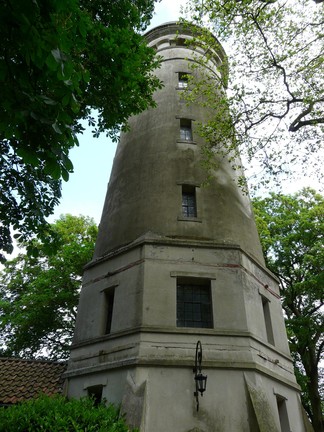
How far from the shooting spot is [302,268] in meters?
20.6

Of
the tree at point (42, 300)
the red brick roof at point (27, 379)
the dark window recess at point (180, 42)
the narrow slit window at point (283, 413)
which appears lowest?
the narrow slit window at point (283, 413)

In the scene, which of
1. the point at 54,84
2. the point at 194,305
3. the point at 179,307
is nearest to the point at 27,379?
the point at 179,307

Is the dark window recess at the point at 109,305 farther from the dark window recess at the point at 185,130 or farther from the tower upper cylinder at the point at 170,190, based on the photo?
the dark window recess at the point at 185,130

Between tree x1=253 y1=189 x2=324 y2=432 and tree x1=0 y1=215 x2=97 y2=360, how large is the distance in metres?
11.6

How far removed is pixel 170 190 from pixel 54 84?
9.48 meters

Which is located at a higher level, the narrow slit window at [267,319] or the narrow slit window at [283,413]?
the narrow slit window at [267,319]

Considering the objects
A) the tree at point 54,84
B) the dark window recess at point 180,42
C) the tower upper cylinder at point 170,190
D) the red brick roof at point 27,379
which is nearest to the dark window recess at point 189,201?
the tower upper cylinder at point 170,190

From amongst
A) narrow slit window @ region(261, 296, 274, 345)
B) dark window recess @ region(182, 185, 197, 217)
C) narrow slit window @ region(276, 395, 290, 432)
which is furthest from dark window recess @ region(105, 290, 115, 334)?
narrow slit window @ region(276, 395, 290, 432)

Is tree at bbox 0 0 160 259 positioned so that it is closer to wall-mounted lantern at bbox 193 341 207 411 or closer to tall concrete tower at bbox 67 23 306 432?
tall concrete tower at bbox 67 23 306 432

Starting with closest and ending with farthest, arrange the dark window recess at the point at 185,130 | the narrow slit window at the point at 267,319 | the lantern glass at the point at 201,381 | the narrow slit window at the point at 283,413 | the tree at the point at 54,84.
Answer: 1. the tree at the point at 54,84
2. the lantern glass at the point at 201,381
3. the narrow slit window at the point at 283,413
4. the narrow slit window at the point at 267,319
5. the dark window recess at the point at 185,130

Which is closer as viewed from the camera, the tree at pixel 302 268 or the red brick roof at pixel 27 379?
the red brick roof at pixel 27 379

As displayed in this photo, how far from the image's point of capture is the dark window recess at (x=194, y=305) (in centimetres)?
1095

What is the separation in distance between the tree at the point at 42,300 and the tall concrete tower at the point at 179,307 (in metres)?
7.41

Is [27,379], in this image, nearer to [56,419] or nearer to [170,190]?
[56,419]
